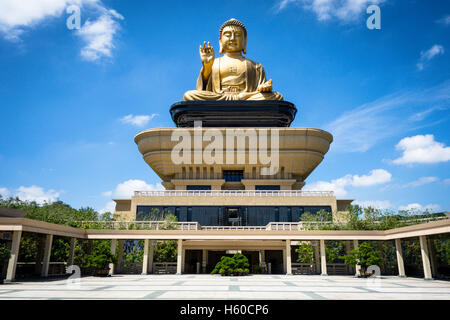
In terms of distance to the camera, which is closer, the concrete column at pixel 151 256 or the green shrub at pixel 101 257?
the green shrub at pixel 101 257

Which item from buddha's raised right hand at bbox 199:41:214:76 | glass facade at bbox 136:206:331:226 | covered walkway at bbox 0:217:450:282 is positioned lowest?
covered walkway at bbox 0:217:450:282

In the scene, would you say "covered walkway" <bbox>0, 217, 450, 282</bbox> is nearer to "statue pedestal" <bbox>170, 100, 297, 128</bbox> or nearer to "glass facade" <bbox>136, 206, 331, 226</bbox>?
"glass facade" <bbox>136, 206, 331, 226</bbox>

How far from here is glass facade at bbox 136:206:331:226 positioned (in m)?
36.3

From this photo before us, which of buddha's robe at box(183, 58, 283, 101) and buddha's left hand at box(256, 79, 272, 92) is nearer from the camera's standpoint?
buddha's left hand at box(256, 79, 272, 92)

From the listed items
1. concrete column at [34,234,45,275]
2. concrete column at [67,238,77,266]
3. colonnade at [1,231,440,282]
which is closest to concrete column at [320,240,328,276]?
colonnade at [1,231,440,282]

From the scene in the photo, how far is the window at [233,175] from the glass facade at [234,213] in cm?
873

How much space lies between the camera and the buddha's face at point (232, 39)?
170 ft

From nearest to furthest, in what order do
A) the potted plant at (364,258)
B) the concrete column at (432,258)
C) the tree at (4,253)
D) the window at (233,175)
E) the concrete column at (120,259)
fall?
the tree at (4,253), the potted plant at (364,258), the concrete column at (432,258), the concrete column at (120,259), the window at (233,175)

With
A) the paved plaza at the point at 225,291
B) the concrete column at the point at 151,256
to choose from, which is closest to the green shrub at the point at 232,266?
the concrete column at the point at 151,256

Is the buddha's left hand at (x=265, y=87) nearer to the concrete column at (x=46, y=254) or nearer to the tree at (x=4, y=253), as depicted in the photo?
the concrete column at (x=46, y=254)

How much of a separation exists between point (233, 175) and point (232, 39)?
69.9ft

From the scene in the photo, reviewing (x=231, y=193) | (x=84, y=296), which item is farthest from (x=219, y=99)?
(x=84, y=296)

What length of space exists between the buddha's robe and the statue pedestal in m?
1.32
